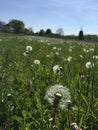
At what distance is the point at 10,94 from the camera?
11.8ft

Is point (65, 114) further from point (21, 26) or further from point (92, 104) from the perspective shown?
point (21, 26)

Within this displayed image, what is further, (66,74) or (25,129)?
(66,74)

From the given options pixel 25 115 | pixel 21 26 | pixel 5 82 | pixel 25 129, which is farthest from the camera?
pixel 21 26

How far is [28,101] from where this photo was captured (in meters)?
3.50

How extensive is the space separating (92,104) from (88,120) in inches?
6.9

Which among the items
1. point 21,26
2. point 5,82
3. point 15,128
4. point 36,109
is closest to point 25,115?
point 15,128

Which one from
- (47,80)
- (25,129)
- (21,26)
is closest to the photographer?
(25,129)

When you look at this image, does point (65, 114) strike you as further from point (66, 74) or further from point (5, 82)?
point (66, 74)

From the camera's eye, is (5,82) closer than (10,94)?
No

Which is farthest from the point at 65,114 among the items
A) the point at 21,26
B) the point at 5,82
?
the point at 21,26

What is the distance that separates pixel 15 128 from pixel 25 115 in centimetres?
13

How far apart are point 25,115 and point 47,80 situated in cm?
138

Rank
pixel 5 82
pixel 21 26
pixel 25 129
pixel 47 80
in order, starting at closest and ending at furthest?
1. pixel 25 129
2. pixel 5 82
3. pixel 47 80
4. pixel 21 26

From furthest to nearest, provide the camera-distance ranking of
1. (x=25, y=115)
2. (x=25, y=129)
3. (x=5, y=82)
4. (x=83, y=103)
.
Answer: (x=5, y=82) < (x=83, y=103) < (x=25, y=115) < (x=25, y=129)
